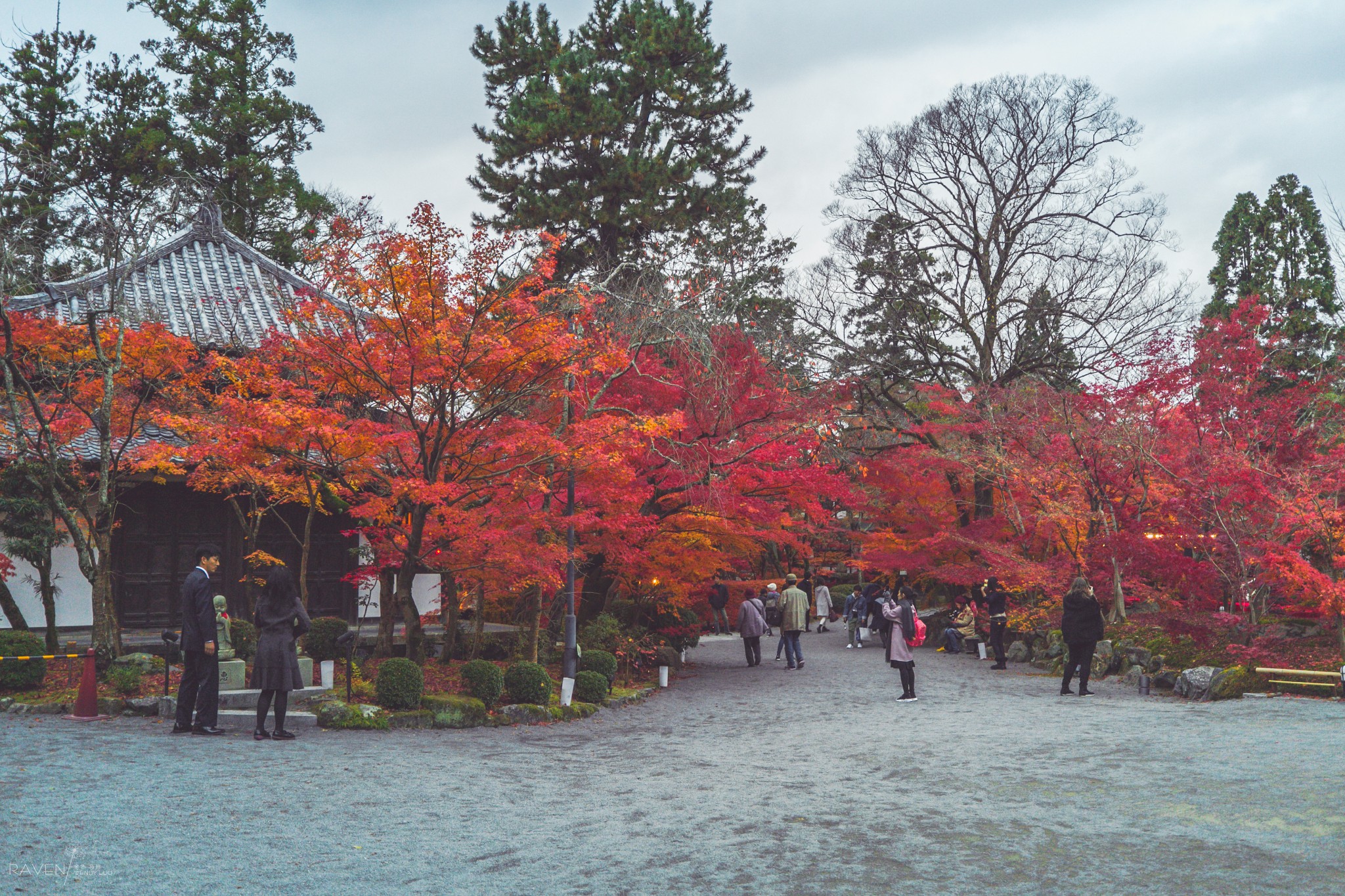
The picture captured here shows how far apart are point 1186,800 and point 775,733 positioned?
5.19 m

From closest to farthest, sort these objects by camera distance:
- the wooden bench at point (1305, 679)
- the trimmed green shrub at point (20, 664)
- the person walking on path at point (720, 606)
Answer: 1. the trimmed green shrub at point (20, 664)
2. the wooden bench at point (1305, 679)
3. the person walking on path at point (720, 606)

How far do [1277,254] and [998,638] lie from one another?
19740 millimetres

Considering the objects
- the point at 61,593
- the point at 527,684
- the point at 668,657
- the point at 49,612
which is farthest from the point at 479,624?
the point at 61,593

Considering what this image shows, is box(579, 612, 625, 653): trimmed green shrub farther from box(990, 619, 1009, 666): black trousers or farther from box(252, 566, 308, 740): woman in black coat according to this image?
box(252, 566, 308, 740): woman in black coat

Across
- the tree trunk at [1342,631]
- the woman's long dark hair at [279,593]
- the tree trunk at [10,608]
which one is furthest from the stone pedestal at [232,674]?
the tree trunk at [1342,631]

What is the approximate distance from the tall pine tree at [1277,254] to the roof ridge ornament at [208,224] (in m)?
27.9

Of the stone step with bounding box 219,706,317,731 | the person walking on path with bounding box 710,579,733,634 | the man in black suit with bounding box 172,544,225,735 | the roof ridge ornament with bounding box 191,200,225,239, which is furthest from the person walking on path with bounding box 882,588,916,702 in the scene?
the roof ridge ornament with bounding box 191,200,225,239

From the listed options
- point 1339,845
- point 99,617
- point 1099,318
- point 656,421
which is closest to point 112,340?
point 99,617

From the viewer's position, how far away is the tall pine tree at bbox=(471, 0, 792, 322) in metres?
27.5

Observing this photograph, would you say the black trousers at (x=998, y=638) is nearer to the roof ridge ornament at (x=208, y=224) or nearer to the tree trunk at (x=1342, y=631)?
the tree trunk at (x=1342, y=631)

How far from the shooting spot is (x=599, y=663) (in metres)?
15.7

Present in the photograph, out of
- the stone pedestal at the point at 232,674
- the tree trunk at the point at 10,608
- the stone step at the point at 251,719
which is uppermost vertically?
the tree trunk at the point at 10,608

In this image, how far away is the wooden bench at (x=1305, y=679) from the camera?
12812mm

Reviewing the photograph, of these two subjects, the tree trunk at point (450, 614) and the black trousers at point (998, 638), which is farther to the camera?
the black trousers at point (998, 638)
